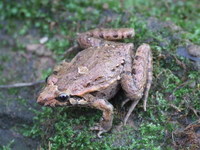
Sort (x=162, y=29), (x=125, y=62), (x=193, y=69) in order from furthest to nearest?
(x=162, y=29) < (x=193, y=69) < (x=125, y=62)

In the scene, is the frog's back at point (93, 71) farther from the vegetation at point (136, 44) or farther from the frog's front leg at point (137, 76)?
the vegetation at point (136, 44)

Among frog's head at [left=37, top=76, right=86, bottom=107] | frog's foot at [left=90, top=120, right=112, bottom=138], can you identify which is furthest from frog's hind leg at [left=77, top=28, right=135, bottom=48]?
frog's foot at [left=90, top=120, right=112, bottom=138]

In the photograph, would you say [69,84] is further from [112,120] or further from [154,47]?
[154,47]

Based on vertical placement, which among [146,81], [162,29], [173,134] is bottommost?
[173,134]

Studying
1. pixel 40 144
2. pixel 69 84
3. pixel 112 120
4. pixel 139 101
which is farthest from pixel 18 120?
pixel 139 101

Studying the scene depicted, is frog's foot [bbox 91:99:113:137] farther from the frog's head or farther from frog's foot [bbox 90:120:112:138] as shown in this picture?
the frog's head

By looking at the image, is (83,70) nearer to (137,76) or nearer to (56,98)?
(56,98)
